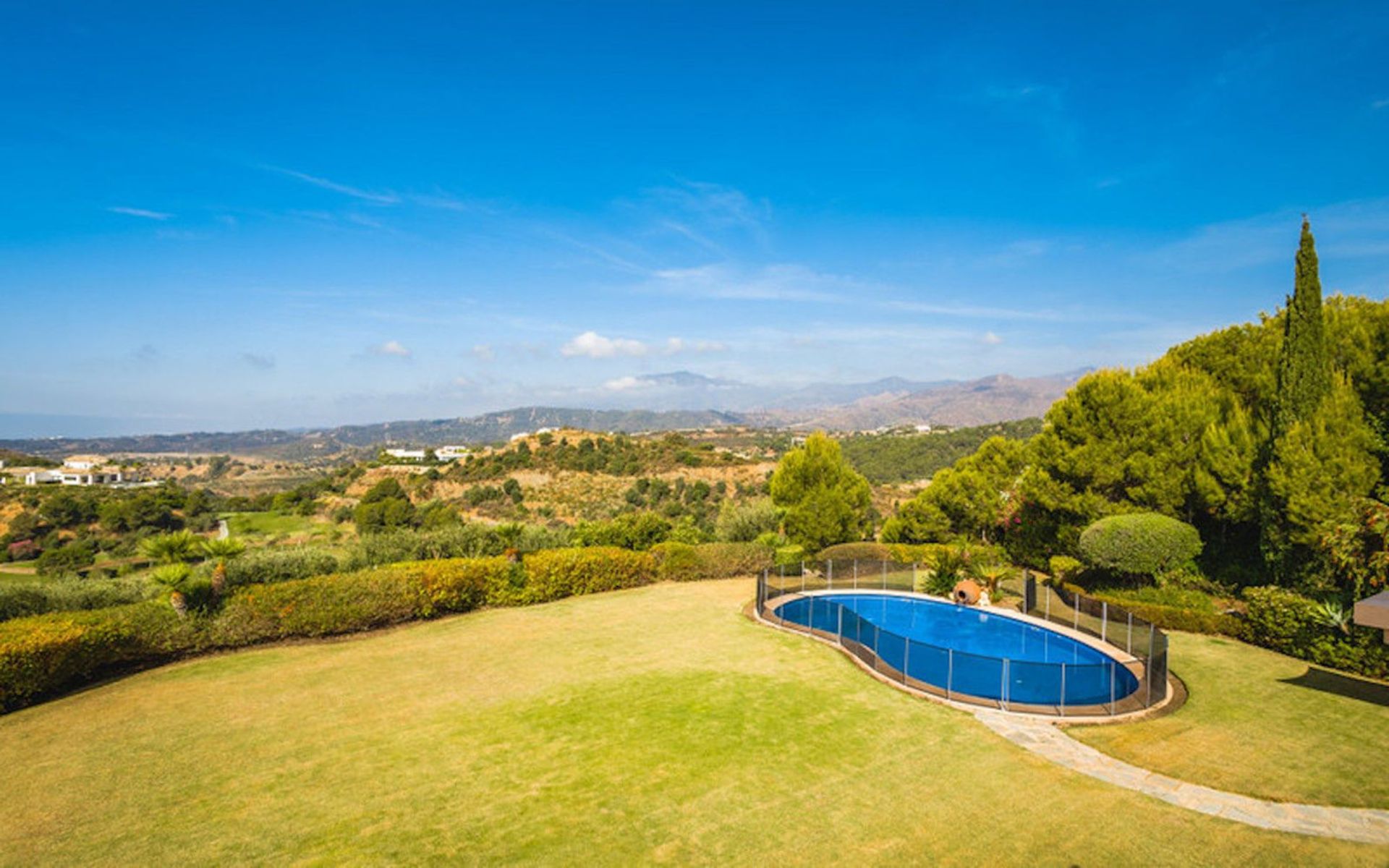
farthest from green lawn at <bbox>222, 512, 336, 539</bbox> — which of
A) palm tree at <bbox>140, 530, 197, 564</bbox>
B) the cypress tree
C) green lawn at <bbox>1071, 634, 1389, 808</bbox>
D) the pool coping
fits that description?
the cypress tree

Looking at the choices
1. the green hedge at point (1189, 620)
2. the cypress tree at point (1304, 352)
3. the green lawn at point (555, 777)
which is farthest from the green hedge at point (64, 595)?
the cypress tree at point (1304, 352)

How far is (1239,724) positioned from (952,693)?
376 centimetres

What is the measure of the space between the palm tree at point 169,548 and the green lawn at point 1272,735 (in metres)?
16.5

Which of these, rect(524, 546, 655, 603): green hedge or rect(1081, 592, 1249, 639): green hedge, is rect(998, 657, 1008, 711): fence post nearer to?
rect(1081, 592, 1249, 639): green hedge

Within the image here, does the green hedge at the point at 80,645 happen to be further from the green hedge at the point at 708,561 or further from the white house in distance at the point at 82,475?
the white house in distance at the point at 82,475

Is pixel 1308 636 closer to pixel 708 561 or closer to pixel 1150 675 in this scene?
pixel 1150 675

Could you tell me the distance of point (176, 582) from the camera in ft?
39.7

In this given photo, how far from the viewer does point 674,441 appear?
64438 mm

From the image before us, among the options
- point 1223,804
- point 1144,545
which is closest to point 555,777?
point 1223,804

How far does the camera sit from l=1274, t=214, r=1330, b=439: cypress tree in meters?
14.9

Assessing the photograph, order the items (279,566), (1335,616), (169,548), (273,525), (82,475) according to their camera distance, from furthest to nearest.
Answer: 1. (82,475)
2. (273,525)
3. (279,566)
4. (169,548)
5. (1335,616)

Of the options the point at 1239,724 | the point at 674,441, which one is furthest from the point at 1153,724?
the point at 674,441

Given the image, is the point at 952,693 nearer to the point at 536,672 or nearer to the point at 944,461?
the point at 536,672

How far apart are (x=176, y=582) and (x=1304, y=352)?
2489 cm
